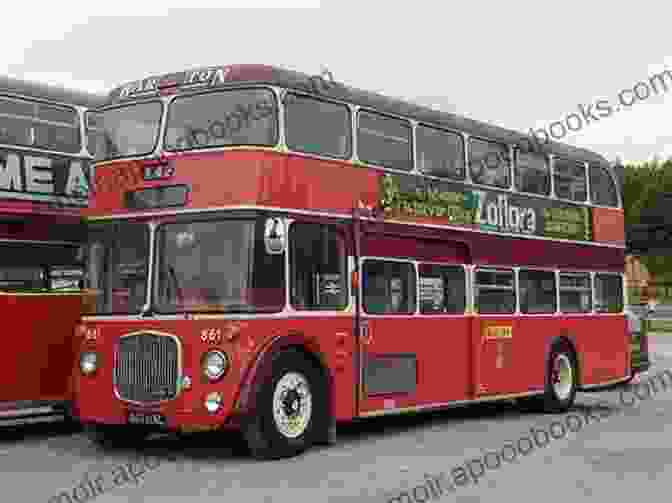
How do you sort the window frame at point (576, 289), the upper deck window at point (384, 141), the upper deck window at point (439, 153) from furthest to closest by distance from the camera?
the window frame at point (576, 289) < the upper deck window at point (439, 153) < the upper deck window at point (384, 141)

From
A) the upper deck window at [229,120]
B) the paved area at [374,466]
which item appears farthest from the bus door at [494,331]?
→ the upper deck window at [229,120]

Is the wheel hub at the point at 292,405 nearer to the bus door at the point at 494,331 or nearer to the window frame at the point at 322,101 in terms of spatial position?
the window frame at the point at 322,101

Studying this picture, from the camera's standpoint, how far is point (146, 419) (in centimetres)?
1155

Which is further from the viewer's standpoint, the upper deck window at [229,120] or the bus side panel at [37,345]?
the bus side panel at [37,345]

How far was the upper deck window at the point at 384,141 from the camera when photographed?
44.1 feet

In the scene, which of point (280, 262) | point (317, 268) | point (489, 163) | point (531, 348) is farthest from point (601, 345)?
point (280, 262)

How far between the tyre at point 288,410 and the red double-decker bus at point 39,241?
292cm

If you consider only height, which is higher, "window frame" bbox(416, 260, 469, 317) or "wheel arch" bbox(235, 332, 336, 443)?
"window frame" bbox(416, 260, 469, 317)

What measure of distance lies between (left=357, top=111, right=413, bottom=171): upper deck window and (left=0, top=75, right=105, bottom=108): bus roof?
3.10 metres

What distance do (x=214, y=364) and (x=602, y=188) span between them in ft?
32.1

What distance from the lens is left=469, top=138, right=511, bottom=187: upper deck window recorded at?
1577cm

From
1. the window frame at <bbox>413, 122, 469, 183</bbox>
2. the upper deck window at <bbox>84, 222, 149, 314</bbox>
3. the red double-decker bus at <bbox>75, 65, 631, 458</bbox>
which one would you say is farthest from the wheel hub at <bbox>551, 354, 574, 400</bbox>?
the upper deck window at <bbox>84, 222, 149, 314</bbox>

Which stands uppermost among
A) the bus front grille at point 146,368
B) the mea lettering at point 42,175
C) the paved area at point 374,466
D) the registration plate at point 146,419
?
the mea lettering at point 42,175

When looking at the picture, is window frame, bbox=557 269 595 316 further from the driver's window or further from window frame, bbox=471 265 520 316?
the driver's window
